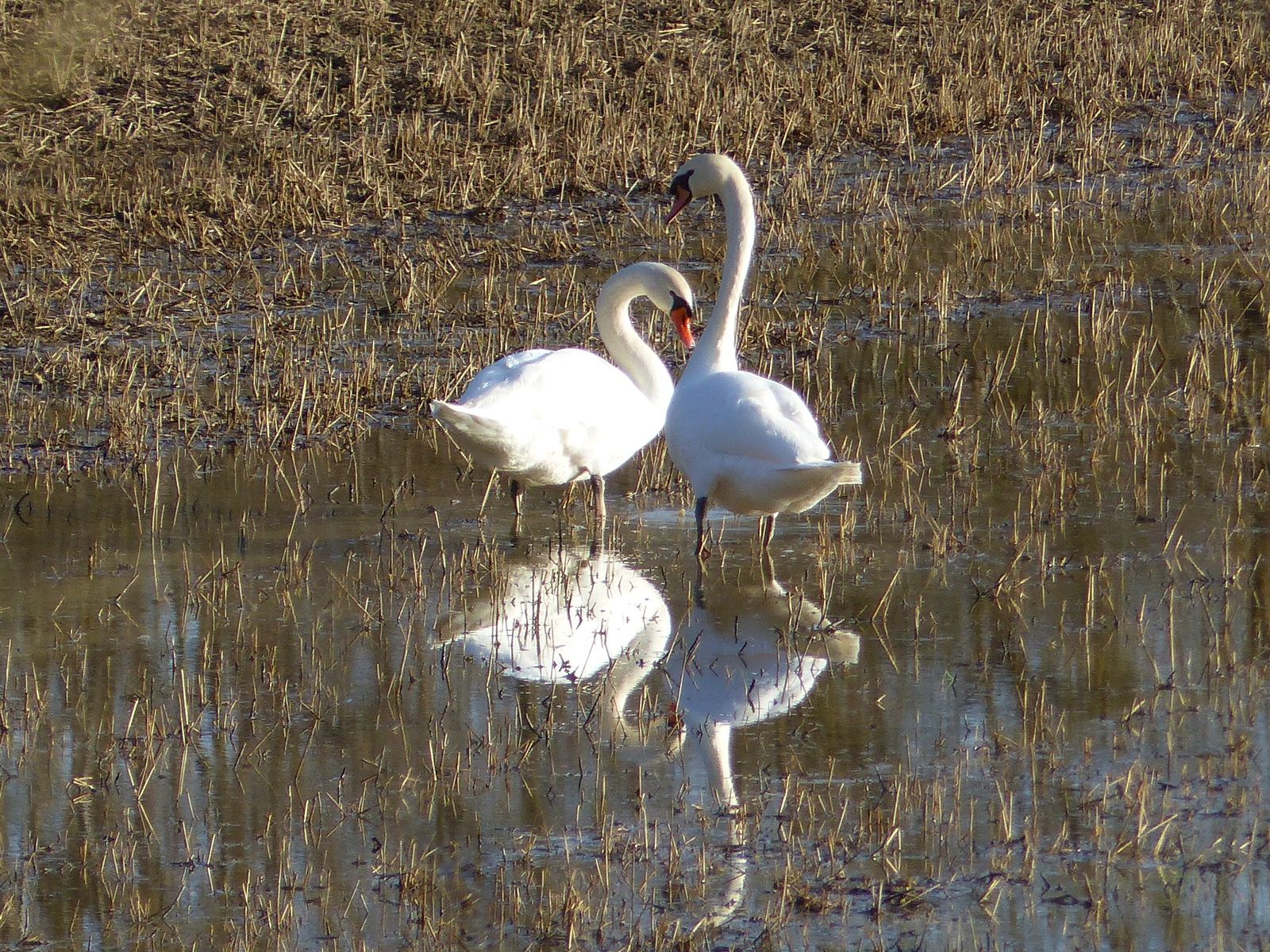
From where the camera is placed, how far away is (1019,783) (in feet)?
15.3

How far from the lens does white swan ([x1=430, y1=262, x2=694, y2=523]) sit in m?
6.75

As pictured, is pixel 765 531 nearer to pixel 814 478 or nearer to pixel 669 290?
pixel 814 478

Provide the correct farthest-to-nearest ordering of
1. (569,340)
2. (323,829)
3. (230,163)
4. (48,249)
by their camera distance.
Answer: (230,163) → (48,249) → (569,340) → (323,829)

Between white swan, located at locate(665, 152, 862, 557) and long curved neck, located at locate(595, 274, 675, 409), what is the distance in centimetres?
62

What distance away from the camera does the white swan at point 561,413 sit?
675 centimetres

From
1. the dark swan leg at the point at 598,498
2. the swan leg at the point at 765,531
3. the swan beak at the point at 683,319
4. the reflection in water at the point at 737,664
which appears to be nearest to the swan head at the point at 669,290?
the swan beak at the point at 683,319

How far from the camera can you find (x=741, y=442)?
20.9 ft

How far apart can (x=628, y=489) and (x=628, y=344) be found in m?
0.63

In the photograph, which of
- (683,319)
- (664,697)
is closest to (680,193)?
(683,319)

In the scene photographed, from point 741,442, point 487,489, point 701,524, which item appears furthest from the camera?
point 487,489

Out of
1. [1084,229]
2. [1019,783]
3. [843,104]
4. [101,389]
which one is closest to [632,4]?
[843,104]

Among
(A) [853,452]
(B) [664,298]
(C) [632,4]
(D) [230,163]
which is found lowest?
(A) [853,452]

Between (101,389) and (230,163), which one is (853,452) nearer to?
(101,389)

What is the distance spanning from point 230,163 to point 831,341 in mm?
5258
